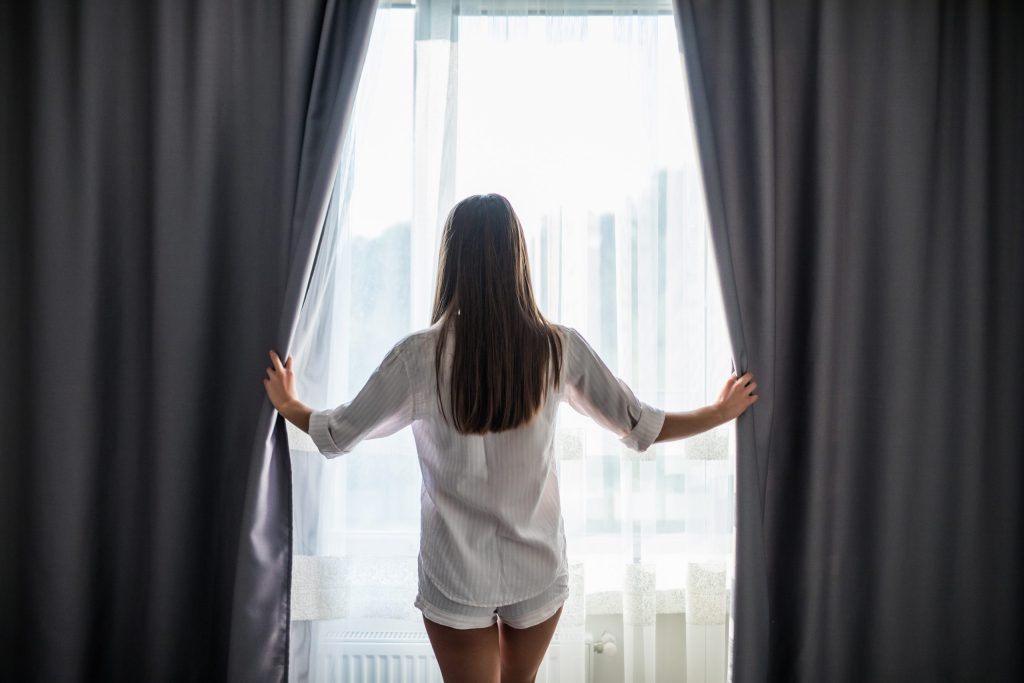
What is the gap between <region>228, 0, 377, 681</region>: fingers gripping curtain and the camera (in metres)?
1.79

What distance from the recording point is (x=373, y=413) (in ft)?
5.08

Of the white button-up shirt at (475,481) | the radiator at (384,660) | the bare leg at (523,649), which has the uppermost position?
the white button-up shirt at (475,481)

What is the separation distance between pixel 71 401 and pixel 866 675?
7.92 feet

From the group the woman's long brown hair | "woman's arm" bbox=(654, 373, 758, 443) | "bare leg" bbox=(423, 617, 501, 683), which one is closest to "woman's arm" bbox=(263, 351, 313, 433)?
the woman's long brown hair

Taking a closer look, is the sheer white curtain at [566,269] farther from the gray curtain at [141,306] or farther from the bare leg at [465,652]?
the bare leg at [465,652]

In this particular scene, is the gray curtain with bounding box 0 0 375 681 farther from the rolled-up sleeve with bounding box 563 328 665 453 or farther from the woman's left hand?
the rolled-up sleeve with bounding box 563 328 665 453

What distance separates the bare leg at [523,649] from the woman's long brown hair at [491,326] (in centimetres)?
49

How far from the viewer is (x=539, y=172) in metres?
1.92

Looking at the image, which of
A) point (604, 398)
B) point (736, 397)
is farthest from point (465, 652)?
point (736, 397)

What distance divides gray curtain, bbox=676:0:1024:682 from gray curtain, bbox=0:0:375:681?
1.32m

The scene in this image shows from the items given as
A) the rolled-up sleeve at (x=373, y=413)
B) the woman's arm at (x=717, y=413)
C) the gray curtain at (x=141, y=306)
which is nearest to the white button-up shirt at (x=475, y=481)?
the rolled-up sleeve at (x=373, y=413)

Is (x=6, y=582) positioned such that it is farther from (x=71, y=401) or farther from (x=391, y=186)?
(x=391, y=186)

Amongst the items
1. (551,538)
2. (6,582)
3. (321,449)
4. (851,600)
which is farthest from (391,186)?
(851,600)

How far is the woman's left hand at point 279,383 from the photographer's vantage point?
1.75 m
